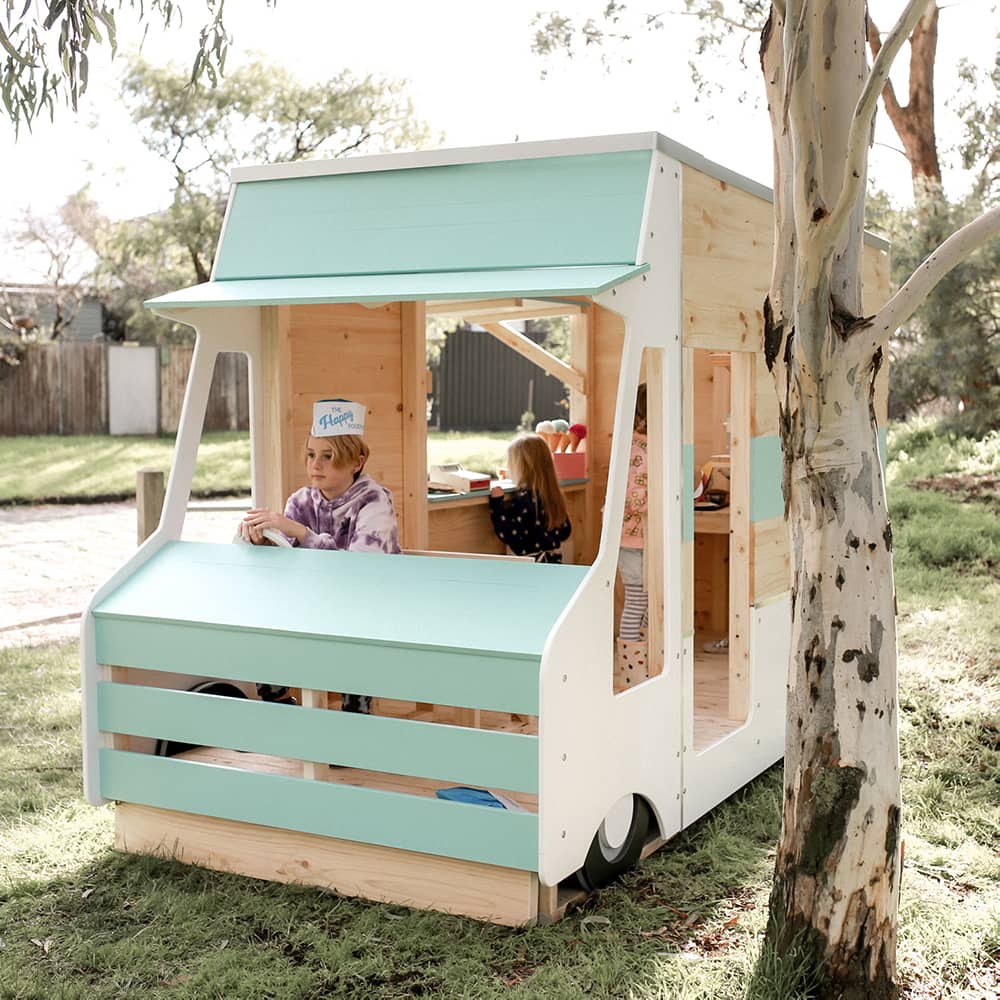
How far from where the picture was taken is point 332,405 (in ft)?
16.7

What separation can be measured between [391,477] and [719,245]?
1869 mm

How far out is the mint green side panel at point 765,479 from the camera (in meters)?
5.42

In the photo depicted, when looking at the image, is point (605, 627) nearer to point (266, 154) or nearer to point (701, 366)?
point (701, 366)

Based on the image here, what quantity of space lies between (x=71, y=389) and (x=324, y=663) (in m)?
21.8

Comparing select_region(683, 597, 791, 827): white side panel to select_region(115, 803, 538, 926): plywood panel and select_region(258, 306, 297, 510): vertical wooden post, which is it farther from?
select_region(258, 306, 297, 510): vertical wooden post

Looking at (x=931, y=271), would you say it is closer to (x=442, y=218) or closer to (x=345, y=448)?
(x=442, y=218)

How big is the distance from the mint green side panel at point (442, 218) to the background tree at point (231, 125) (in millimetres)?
18044

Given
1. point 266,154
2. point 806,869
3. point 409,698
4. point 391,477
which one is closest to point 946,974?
point 806,869

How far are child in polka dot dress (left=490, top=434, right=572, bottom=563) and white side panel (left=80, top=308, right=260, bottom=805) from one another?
5.39 ft

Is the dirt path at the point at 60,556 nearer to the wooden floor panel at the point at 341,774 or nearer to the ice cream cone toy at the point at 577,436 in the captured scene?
the ice cream cone toy at the point at 577,436

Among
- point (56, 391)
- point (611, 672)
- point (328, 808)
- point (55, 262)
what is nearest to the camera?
point (611, 672)

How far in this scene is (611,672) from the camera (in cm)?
421

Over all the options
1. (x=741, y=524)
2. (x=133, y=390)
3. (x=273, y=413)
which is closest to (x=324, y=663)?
(x=273, y=413)

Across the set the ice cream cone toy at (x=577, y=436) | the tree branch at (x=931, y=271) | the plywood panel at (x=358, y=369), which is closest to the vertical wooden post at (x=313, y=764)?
the plywood panel at (x=358, y=369)
